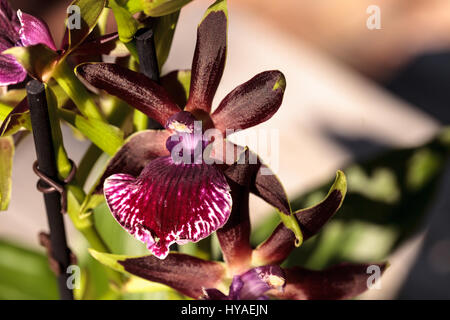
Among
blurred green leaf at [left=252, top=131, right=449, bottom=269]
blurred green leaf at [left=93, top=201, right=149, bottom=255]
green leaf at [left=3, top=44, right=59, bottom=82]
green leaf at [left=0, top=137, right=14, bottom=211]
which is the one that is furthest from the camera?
blurred green leaf at [left=93, top=201, right=149, bottom=255]

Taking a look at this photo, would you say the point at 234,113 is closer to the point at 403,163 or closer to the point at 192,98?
the point at 192,98

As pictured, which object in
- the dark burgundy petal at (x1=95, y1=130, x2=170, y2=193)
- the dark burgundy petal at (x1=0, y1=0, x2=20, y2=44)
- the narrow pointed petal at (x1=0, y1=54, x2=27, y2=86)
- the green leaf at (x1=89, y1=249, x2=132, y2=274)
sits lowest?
the green leaf at (x1=89, y1=249, x2=132, y2=274)

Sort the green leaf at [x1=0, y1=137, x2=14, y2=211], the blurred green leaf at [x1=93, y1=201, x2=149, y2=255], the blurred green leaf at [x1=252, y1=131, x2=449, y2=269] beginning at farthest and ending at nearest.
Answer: the blurred green leaf at [x1=93, y1=201, x2=149, y2=255] < the blurred green leaf at [x1=252, y1=131, x2=449, y2=269] < the green leaf at [x1=0, y1=137, x2=14, y2=211]

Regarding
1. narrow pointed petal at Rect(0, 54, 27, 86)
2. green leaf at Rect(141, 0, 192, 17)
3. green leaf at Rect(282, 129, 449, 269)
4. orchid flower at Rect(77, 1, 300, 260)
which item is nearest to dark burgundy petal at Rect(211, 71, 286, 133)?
orchid flower at Rect(77, 1, 300, 260)

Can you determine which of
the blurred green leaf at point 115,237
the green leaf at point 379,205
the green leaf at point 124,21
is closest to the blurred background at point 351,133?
the green leaf at point 379,205

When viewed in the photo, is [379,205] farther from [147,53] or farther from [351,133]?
[351,133]

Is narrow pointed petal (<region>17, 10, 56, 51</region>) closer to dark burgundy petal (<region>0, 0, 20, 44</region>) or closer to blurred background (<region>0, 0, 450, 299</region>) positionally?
dark burgundy petal (<region>0, 0, 20, 44</region>)

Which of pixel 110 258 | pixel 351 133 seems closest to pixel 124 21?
pixel 110 258

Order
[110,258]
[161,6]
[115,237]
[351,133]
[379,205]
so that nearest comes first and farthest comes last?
[161,6]
[110,258]
[379,205]
[115,237]
[351,133]
